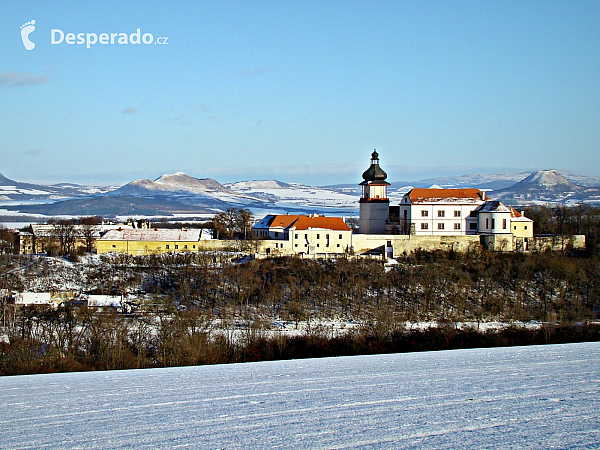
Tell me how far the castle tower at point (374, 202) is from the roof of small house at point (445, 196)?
230 cm

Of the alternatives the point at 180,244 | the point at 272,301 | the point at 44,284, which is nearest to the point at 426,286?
the point at 272,301

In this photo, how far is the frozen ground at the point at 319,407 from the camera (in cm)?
719

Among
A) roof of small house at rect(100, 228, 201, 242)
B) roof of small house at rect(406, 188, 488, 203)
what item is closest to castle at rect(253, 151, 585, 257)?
roof of small house at rect(406, 188, 488, 203)

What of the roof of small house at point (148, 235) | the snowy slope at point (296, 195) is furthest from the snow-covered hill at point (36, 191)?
the roof of small house at point (148, 235)

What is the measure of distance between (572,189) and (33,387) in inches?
5998

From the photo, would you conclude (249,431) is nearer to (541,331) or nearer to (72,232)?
(541,331)

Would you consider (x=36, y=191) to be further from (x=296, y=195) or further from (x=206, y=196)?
(x=296, y=195)

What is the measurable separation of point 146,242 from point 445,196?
17.4 meters

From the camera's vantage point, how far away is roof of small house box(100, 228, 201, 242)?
37719mm

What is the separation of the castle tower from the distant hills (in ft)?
205

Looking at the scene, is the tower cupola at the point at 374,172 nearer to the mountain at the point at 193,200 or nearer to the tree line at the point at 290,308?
the tree line at the point at 290,308

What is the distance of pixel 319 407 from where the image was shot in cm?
883

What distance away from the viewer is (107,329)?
20109 millimetres

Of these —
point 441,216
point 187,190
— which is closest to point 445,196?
point 441,216
